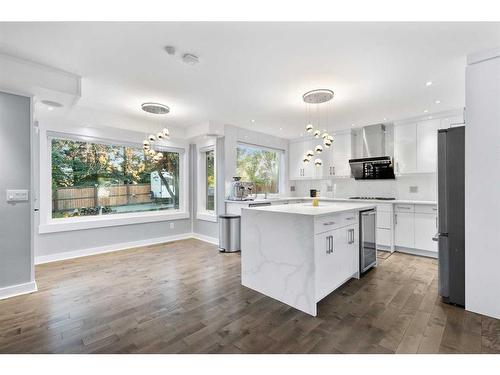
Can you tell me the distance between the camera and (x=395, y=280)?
10.1ft

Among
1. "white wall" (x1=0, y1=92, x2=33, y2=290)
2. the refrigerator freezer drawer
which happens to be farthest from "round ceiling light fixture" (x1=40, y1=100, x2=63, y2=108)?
the refrigerator freezer drawer

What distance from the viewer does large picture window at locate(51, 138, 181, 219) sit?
422 centimetres

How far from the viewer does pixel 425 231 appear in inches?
162

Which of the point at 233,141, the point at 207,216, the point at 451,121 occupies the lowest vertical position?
the point at 207,216

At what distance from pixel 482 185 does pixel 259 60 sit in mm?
2433

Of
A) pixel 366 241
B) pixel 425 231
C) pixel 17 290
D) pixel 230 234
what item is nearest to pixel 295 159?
pixel 230 234

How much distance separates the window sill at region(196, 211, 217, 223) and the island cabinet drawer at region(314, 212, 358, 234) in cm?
295

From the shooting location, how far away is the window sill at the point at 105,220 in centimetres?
399

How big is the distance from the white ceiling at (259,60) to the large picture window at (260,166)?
1.78m

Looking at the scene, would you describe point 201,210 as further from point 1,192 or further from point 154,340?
point 154,340

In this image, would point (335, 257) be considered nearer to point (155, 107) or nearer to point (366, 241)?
point (366, 241)

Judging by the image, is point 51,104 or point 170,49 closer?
point 170,49

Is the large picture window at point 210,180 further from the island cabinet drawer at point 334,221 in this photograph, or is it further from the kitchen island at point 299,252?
the island cabinet drawer at point 334,221

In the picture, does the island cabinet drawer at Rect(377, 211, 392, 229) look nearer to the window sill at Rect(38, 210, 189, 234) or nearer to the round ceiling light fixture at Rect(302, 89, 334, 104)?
the round ceiling light fixture at Rect(302, 89, 334, 104)
